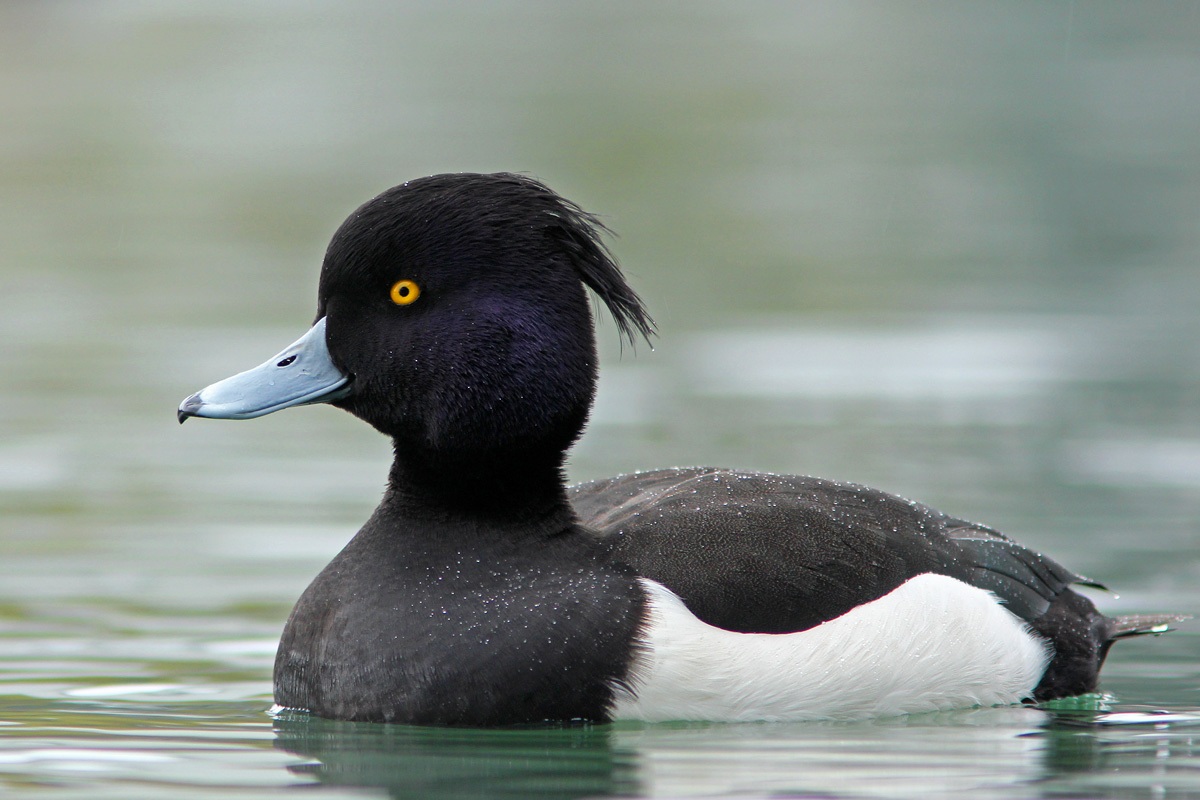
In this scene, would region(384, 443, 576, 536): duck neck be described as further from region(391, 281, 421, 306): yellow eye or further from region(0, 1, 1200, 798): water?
region(0, 1, 1200, 798): water

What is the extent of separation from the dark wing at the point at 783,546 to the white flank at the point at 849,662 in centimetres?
6

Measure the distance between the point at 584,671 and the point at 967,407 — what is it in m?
6.38

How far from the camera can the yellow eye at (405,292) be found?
5.96m

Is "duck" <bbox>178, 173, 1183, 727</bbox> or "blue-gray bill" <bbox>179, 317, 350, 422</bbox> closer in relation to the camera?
"duck" <bbox>178, 173, 1183, 727</bbox>

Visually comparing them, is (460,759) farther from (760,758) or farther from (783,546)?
(783,546)

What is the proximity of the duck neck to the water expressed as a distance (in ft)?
2.28

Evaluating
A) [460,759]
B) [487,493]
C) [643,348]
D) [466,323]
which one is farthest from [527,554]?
[643,348]

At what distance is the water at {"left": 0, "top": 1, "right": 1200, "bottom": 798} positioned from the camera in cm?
555

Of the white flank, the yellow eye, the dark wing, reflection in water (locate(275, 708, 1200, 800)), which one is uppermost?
the yellow eye

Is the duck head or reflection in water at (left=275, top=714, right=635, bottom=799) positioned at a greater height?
the duck head

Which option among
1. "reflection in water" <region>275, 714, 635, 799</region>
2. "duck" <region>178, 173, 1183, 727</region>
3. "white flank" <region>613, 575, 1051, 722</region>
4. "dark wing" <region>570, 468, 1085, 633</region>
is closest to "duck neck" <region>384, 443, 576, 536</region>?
"duck" <region>178, 173, 1183, 727</region>

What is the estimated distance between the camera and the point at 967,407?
11.6 m

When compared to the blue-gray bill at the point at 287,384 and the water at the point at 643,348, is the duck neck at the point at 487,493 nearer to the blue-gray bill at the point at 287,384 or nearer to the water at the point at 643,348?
the blue-gray bill at the point at 287,384

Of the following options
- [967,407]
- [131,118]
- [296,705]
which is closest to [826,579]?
[296,705]
